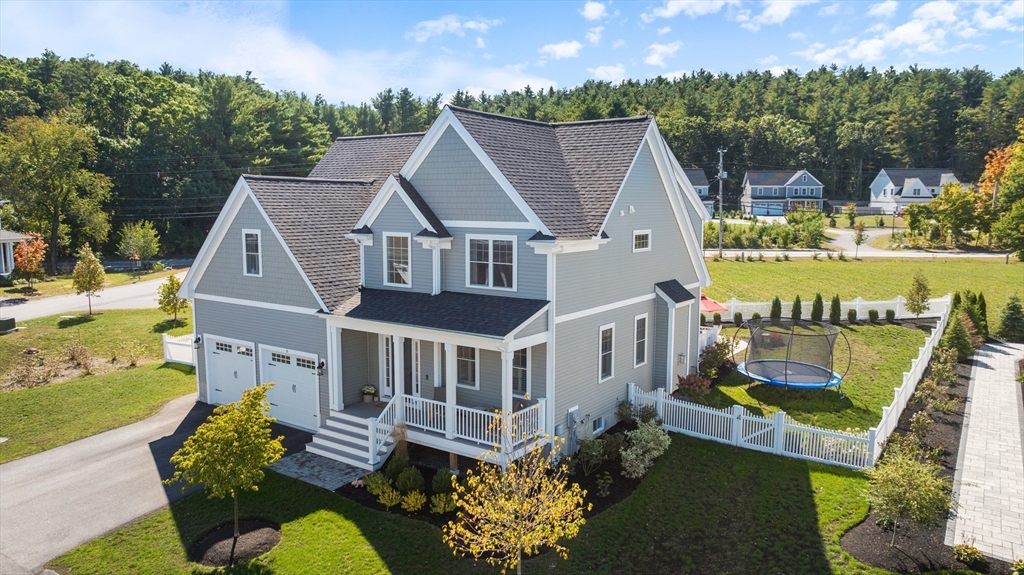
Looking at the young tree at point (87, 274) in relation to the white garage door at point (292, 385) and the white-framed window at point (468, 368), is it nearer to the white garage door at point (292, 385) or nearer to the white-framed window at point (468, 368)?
the white garage door at point (292, 385)

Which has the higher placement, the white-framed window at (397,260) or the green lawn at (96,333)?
the white-framed window at (397,260)

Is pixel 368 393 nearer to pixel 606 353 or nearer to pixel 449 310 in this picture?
pixel 449 310

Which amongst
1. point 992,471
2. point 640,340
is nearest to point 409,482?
point 640,340

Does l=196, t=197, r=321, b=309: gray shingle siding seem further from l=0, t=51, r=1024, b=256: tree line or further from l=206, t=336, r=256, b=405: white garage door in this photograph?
l=0, t=51, r=1024, b=256: tree line

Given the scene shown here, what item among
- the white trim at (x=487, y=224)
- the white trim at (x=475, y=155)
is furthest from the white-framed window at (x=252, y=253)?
the white trim at (x=487, y=224)

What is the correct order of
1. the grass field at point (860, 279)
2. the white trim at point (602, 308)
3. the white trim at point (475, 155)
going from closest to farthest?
the white trim at point (475, 155) < the white trim at point (602, 308) < the grass field at point (860, 279)

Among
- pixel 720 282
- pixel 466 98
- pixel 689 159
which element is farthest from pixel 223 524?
pixel 689 159
